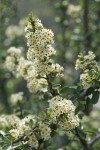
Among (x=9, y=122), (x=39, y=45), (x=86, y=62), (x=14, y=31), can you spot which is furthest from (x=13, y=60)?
(x=14, y=31)

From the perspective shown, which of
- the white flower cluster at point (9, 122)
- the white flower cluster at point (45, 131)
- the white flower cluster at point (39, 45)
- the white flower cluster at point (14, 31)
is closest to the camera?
the white flower cluster at point (39, 45)

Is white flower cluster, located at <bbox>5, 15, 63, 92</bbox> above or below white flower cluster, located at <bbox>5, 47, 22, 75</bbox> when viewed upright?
below

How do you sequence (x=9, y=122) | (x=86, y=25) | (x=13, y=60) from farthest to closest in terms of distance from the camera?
(x=86, y=25), (x=13, y=60), (x=9, y=122)

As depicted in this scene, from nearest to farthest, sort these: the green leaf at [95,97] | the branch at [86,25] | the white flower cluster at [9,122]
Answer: the green leaf at [95,97]
the white flower cluster at [9,122]
the branch at [86,25]

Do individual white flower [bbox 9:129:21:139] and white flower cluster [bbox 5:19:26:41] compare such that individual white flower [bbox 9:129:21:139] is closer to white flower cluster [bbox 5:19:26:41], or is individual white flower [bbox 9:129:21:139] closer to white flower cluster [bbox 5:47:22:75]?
white flower cluster [bbox 5:47:22:75]

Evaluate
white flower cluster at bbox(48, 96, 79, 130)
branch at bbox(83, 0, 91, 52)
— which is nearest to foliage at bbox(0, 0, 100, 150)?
white flower cluster at bbox(48, 96, 79, 130)

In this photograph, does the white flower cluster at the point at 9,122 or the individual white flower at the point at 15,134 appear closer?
the individual white flower at the point at 15,134

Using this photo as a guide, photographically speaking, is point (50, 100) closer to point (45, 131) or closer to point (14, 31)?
point (45, 131)

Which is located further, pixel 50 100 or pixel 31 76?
pixel 31 76

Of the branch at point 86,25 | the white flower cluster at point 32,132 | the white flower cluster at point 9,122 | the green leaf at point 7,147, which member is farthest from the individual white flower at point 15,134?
the branch at point 86,25

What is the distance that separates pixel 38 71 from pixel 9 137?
558 millimetres

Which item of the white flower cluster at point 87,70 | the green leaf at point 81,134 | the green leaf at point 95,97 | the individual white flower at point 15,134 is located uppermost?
the white flower cluster at point 87,70

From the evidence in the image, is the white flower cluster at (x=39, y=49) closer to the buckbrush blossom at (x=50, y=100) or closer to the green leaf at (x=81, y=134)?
the buckbrush blossom at (x=50, y=100)

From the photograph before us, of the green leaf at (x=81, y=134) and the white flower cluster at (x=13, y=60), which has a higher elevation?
the white flower cluster at (x=13, y=60)
